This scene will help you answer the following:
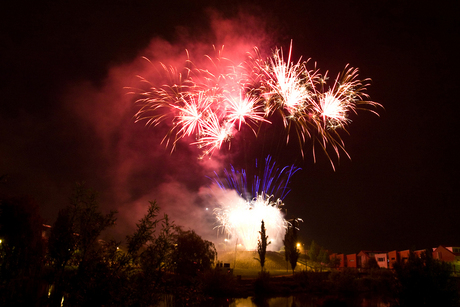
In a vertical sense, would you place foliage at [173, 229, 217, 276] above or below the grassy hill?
above

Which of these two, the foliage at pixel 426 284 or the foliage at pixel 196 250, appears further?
the foliage at pixel 196 250

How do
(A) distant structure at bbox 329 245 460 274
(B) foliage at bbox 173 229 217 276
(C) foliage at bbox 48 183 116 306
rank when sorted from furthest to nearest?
(A) distant structure at bbox 329 245 460 274 < (B) foliage at bbox 173 229 217 276 < (C) foliage at bbox 48 183 116 306

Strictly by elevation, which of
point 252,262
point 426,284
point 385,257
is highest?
point 426,284

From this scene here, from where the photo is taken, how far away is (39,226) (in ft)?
120

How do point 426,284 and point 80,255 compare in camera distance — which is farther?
point 426,284

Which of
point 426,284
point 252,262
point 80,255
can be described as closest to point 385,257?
point 252,262

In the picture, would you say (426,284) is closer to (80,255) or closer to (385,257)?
(80,255)

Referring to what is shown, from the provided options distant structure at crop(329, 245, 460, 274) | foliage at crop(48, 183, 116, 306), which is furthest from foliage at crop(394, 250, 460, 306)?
distant structure at crop(329, 245, 460, 274)

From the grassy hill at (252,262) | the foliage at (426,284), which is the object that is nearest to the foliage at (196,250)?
the grassy hill at (252,262)

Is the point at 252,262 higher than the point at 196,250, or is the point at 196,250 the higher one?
the point at 196,250

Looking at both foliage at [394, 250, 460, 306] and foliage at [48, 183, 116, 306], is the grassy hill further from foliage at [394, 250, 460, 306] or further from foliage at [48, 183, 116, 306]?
foliage at [48, 183, 116, 306]

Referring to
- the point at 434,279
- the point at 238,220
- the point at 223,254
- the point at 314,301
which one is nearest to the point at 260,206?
the point at 238,220

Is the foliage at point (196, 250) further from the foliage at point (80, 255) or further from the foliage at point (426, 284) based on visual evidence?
the foliage at point (80, 255)

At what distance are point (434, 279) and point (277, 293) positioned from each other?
18.0 metres
